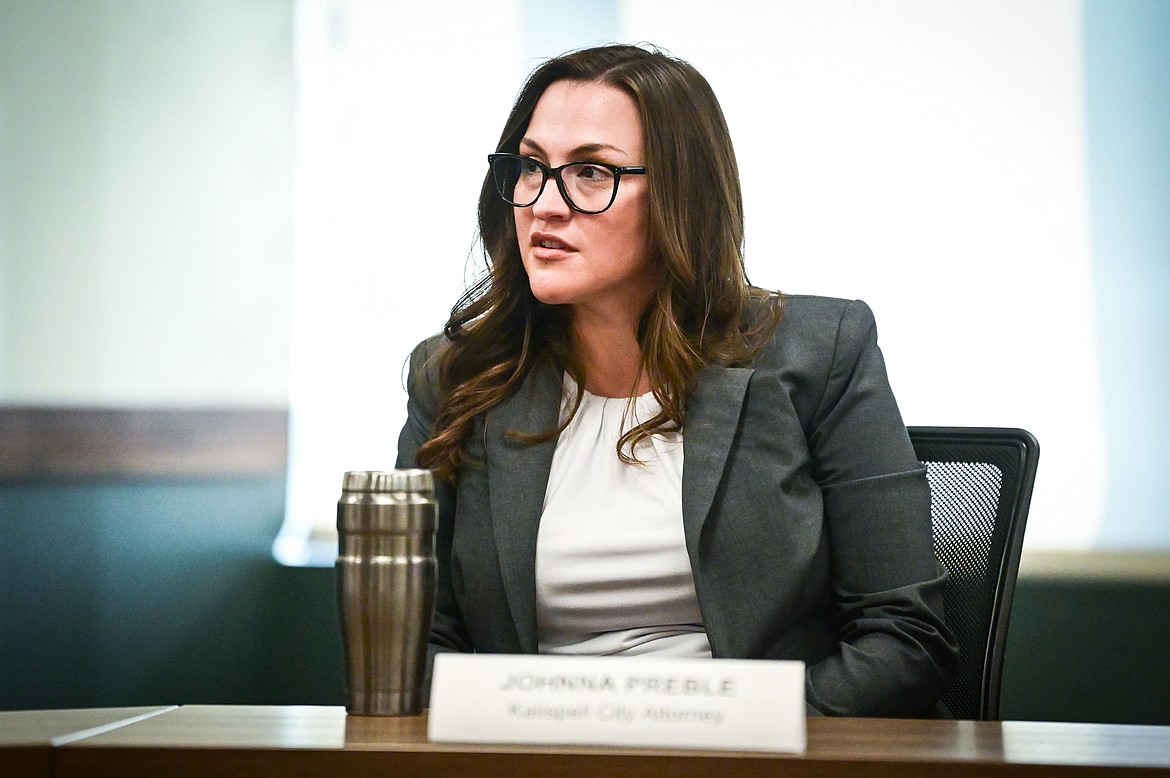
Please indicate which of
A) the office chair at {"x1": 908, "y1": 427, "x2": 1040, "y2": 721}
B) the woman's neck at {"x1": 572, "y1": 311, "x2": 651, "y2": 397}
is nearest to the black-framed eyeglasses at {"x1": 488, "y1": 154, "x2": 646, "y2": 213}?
the woman's neck at {"x1": 572, "y1": 311, "x2": 651, "y2": 397}

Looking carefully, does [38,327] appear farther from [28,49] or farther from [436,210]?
[436,210]

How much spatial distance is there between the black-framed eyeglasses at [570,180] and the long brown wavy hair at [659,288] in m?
0.06

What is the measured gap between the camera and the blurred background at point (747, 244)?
8.13ft

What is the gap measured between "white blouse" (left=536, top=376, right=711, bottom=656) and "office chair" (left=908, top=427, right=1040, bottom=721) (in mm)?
333

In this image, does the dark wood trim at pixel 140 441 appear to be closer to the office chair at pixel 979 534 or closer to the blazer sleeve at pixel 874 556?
the blazer sleeve at pixel 874 556

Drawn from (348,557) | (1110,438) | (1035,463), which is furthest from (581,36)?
(348,557)

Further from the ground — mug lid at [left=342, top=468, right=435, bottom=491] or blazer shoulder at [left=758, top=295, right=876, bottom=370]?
blazer shoulder at [left=758, top=295, right=876, bottom=370]

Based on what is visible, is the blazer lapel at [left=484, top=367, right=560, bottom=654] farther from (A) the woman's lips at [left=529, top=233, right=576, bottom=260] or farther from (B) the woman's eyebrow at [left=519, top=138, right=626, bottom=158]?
(B) the woman's eyebrow at [left=519, top=138, right=626, bottom=158]

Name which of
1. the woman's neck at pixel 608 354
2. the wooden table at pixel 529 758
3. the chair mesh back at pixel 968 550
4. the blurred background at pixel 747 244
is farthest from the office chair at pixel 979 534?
the blurred background at pixel 747 244

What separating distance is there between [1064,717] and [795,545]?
1574mm

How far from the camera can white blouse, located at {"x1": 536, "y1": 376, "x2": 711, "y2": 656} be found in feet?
4.97

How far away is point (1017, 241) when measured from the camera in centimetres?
276

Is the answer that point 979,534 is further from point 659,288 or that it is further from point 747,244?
point 747,244

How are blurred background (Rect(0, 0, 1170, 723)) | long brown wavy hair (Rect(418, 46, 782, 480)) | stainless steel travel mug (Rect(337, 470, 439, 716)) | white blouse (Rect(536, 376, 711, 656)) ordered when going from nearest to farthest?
stainless steel travel mug (Rect(337, 470, 439, 716)) → white blouse (Rect(536, 376, 711, 656)) → long brown wavy hair (Rect(418, 46, 782, 480)) → blurred background (Rect(0, 0, 1170, 723))
